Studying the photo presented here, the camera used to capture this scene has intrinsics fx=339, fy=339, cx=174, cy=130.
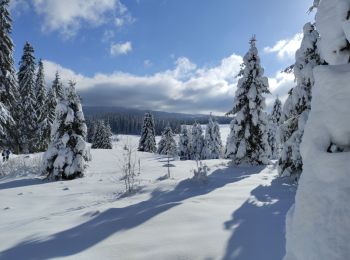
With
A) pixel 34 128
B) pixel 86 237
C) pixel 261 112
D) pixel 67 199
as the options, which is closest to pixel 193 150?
pixel 34 128

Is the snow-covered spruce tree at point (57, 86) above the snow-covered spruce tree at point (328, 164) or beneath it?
above

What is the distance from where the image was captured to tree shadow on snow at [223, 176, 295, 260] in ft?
14.1

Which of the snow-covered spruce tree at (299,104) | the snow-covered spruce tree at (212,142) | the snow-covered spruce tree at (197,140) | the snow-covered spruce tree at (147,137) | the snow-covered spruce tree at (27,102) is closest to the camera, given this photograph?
the snow-covered spruce tree at (299,104)

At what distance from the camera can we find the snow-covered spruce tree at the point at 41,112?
34969 millimetres

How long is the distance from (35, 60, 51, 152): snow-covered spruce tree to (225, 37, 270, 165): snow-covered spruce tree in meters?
22.0

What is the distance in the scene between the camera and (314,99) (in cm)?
254

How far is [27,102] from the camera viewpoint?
35531mm

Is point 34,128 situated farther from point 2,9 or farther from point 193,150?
point 193,150

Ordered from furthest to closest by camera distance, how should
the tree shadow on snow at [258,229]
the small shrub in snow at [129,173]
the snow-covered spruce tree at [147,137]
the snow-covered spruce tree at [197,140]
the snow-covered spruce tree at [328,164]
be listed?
the snow-covered spruce tree at [197,140] < the snow-covered spruce tree at [147,137] < the small shrub in snow at [129,173] < the tree shadow on snow at [258,229] < the snow-covered spruce tree at [328,164]

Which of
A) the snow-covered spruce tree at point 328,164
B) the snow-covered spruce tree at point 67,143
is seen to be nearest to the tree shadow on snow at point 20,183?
the snow-covered spruce tree at point 67,143

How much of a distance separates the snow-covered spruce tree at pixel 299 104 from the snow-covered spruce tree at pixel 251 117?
754 centimetres

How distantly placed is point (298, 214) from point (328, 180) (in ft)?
1.05

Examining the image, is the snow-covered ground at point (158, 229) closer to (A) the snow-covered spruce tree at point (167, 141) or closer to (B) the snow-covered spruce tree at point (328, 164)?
(B) the snow-covered spruce tree at point (328, 164)

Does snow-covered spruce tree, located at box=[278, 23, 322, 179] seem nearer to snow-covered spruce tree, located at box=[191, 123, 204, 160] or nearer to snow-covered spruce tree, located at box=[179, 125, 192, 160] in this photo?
snow-covered spruce tree, located at box=[191, 123, 204, 160]
